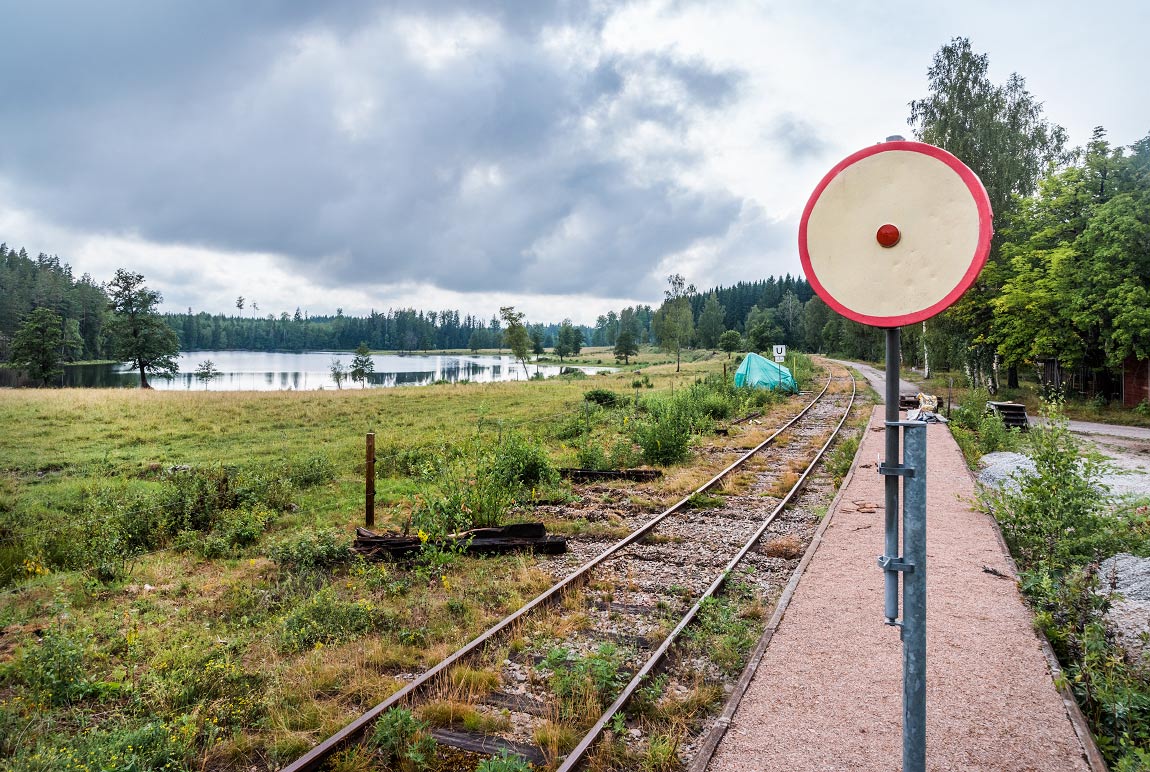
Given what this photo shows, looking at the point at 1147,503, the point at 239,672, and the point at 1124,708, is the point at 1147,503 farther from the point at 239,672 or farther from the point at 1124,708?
the point at 239,672

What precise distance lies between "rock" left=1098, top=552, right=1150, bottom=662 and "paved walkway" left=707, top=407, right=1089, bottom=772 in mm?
664

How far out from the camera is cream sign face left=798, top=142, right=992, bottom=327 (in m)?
2.16

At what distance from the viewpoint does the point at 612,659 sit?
5.05m

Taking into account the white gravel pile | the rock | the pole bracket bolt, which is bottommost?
the rock

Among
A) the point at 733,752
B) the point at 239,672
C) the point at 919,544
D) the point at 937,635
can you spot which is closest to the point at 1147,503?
the point at 937,635

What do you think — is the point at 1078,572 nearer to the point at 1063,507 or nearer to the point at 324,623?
the point at 1063,507

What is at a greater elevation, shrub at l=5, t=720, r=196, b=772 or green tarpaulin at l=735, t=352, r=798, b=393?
green tarpaulin at l=735, t=352, r=798, b=393

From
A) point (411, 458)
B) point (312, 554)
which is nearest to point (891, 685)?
point (312, 554)

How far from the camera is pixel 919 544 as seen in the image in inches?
89.6

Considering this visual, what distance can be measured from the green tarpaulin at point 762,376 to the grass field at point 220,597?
46.1 feet

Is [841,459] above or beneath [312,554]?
above

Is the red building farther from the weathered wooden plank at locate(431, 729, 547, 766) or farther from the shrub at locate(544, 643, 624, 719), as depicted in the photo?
the weathered wooden plank at locate(431, 729, 547, 766)

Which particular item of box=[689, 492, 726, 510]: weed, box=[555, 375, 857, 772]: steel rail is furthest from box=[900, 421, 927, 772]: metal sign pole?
box=[689, 492, 726, 510]: weed

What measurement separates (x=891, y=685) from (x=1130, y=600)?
3060mm
